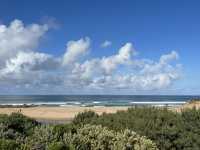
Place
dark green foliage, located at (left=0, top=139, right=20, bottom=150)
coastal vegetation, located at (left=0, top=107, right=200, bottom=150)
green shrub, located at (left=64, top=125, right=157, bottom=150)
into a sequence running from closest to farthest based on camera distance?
dark green foliage, located at (left=0, top=139, right=20, bottom=150), coastal vegetation, located at (left=0, top=107, right=200, bottom=150), green shrub, located at (left=64, top=125, right=157, bottom=150)

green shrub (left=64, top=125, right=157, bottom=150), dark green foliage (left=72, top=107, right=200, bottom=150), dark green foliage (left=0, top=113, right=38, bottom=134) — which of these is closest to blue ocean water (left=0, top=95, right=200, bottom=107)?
dark green foliage (left=72, top=107, right=200, bottom=150)

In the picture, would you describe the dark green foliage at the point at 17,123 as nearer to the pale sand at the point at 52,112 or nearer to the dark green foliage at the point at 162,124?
the dark green foliage at the point at 162,124

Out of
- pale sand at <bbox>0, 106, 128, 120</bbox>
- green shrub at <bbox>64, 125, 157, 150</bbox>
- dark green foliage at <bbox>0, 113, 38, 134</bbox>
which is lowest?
pale sand at <bbox>0, 106, 128, 120</bbox>

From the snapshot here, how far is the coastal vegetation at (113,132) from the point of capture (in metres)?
11.0

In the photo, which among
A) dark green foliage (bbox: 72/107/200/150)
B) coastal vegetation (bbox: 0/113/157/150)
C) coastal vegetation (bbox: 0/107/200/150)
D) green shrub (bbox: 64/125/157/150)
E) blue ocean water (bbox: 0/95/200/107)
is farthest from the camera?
blue ocean water (bbox: 0/95/200/107)

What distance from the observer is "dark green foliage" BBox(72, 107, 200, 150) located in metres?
14.4

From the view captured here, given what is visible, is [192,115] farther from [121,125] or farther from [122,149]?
[122,149]

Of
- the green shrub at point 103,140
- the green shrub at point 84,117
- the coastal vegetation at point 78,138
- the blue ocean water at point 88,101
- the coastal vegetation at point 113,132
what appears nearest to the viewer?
the coastal vegetation at point 78,138

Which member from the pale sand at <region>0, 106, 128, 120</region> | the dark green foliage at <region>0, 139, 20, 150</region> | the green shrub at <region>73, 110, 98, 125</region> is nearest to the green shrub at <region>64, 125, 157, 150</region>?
the dark green foliage at <region>0, 139, 20, 150</region>

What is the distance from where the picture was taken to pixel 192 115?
1622 centimetres

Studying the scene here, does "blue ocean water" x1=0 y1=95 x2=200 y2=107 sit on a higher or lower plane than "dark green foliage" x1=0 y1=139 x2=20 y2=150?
higher

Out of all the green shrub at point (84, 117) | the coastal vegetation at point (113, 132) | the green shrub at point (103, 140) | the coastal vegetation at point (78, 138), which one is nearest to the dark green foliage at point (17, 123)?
the coastal vegetation at point (113, 132)

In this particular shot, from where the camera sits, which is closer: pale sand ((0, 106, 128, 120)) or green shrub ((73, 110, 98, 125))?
green shrub ((73, 110, 98, 125))

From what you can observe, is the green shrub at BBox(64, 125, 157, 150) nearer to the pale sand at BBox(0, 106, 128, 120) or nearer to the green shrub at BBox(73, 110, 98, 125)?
the green shrub at BBox(73, 110, 98, 125)
